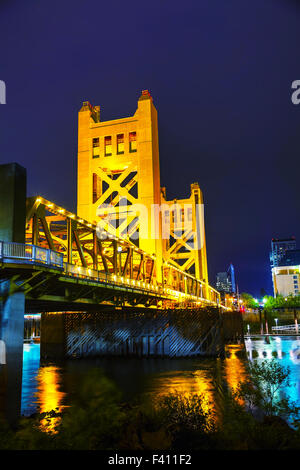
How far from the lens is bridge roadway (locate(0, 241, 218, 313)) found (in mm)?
16797

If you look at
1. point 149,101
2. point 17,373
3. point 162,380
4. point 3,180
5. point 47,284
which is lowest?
point 162,380

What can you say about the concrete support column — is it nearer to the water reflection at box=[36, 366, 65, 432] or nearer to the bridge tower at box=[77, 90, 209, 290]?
the water reflection at box=[36, 366, 65, 432]

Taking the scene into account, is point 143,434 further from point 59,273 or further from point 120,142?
point 120,142

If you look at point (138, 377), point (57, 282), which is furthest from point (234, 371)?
point (57, 282)

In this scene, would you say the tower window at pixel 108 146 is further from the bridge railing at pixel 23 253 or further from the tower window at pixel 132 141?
the bridge railing at pixel 23 253

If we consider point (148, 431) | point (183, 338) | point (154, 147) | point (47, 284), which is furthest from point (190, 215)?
point (148, 431)

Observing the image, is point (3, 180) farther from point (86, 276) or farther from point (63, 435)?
point (63, 435)

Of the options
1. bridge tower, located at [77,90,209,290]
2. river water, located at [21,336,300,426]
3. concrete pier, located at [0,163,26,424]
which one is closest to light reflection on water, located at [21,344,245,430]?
river water, located at [21,336,300,426]

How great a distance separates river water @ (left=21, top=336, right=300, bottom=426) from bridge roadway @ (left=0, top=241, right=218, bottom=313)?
5.09m

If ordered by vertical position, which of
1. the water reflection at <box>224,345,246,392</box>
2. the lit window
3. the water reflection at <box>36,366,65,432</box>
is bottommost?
the water reflection at <box>36,366,65,432</box>

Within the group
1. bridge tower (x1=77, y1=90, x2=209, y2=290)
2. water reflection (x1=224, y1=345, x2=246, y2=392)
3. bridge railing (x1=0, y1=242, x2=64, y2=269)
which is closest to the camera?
bridge railing (x1=0, y1=242, x2=64, y2=269)
